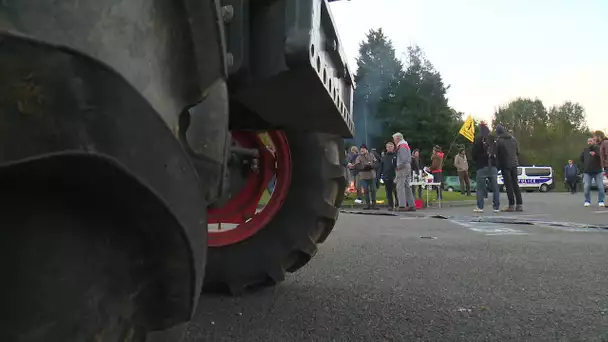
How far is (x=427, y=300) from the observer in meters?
2.48

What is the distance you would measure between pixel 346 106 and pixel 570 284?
1.74m

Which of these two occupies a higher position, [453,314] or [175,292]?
[175,292]

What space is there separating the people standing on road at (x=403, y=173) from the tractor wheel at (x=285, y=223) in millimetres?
8345

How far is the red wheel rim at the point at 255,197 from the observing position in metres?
2.60

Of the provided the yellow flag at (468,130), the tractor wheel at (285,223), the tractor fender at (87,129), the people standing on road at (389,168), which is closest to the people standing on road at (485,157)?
the people standing on road at (389,168)

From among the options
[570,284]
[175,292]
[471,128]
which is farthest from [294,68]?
[471,128]

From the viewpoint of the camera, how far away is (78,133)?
0.61 metres

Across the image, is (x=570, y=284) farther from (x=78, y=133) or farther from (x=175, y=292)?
(x=78, y=133)

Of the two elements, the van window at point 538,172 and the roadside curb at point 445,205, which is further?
the van window at point 538,172

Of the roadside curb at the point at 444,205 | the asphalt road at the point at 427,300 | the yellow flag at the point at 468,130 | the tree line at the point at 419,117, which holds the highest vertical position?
the tree line at the point at 419,117

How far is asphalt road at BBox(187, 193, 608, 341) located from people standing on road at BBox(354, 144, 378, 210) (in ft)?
25.7

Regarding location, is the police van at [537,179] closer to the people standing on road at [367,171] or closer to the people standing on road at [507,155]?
the people standing on road at [367,171]

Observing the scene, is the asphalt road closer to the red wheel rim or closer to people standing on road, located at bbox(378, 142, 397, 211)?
the red wheel rim

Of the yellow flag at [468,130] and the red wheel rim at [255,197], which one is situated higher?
the yellow flag at [468,130]
